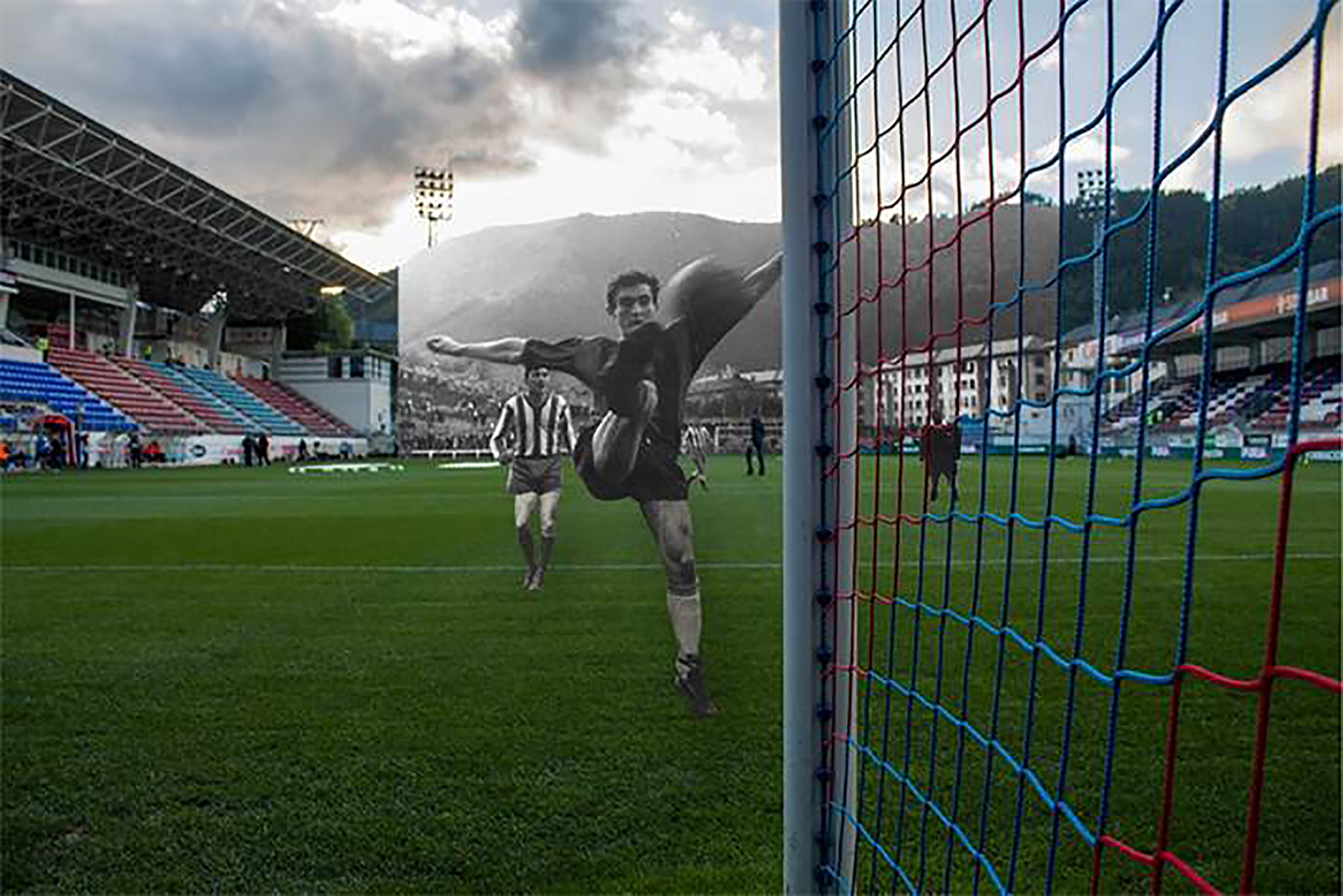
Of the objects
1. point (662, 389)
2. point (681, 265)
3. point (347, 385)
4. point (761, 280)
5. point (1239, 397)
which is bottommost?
point (662, 389)

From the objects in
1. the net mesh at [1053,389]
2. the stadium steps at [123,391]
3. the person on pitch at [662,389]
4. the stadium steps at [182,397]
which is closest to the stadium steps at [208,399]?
the stadium steps at [182,397]

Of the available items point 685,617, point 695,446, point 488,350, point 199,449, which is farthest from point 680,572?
point 199,449

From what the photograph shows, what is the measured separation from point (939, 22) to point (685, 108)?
12.1ft

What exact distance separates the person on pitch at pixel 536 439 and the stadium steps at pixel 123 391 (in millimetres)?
25094

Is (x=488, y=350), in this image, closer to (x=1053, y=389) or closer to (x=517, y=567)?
(x=517, y=567)

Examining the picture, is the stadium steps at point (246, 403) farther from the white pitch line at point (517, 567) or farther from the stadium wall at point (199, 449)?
the white pitch line at point (517, 567)

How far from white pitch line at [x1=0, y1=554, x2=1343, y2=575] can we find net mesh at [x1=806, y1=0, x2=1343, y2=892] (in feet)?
7.99

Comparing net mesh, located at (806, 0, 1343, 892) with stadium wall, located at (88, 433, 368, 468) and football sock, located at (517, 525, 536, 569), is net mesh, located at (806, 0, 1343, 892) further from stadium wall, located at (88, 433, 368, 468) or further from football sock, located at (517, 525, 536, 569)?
stadium wall, located at (88, 433, 368, 468)

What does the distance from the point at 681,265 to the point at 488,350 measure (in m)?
1.26

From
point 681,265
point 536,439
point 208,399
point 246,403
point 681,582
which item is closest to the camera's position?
point 681,582

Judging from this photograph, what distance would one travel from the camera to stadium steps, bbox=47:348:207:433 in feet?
89.0

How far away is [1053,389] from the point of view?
5.25ft

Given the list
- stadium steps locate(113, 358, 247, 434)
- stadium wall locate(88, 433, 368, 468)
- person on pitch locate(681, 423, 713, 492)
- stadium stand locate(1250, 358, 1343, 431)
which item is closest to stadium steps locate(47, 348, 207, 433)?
stadium steps locate(113, 358, 247, 434)

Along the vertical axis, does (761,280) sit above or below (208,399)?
below
